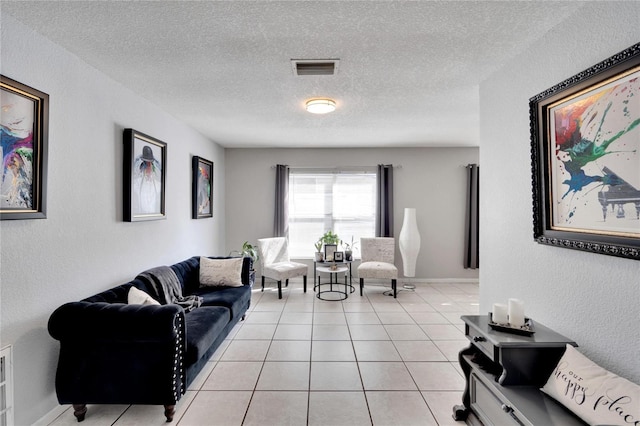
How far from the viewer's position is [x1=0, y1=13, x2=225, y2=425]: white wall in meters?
1.82

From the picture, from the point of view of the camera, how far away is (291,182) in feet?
19.0

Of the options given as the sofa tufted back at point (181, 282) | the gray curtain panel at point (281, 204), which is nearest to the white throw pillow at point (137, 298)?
the sofa tufted back at point (181, 282)

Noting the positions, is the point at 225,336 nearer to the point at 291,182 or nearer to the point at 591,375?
the point at 591,375

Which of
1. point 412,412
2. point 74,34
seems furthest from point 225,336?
point 74,34

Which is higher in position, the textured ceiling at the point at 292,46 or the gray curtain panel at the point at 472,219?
the textured ceiling at the point at 292,46

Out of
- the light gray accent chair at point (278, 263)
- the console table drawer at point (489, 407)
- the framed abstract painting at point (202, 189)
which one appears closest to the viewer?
the console table drawer at point (489, 407)

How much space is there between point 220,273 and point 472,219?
444 centimetres

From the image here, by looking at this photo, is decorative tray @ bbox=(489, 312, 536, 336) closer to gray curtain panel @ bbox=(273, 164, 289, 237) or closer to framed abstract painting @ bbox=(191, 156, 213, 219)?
framed abstract painting @ bbox=(191, 156, 213, 219)

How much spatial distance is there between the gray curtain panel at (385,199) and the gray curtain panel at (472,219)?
1415 mm

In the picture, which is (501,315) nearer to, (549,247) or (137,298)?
(549,247)

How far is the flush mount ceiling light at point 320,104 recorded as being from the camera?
3.07 m

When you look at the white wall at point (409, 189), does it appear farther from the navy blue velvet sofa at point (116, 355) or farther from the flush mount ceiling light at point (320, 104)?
the navy blue velvet sofa at point (116, 355)

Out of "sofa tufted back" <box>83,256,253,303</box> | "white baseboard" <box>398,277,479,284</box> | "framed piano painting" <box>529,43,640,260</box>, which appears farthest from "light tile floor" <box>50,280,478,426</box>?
"framed piano painting" <box>529,43,640,260</box>

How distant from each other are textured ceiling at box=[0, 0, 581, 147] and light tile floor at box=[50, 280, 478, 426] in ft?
8.20
